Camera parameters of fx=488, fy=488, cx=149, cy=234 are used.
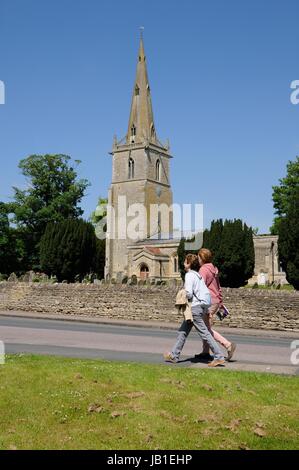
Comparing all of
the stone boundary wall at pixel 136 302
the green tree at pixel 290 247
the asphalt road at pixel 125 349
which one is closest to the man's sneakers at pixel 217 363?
the asphalt road at pixel 125 349

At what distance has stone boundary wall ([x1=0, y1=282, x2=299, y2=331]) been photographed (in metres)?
19.4

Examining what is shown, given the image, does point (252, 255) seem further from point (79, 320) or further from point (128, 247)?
point (128, 247)

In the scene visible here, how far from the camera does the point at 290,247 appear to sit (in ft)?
77.0

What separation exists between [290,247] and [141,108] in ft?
172

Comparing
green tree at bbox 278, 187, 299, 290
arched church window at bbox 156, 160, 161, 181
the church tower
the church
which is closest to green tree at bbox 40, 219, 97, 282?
the church

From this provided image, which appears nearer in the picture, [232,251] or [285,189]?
[232,251]

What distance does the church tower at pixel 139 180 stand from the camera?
Answer: 65.6m

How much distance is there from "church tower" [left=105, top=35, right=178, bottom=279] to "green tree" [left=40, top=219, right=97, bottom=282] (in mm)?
22126

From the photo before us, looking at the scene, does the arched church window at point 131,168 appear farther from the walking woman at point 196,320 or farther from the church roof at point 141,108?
the walking woman at point 196,320

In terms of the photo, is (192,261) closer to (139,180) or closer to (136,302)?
(136,302)

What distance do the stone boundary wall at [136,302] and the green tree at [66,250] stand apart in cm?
1115

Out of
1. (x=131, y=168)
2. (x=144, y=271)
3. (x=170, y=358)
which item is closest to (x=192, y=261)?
(x=170, y=358)
